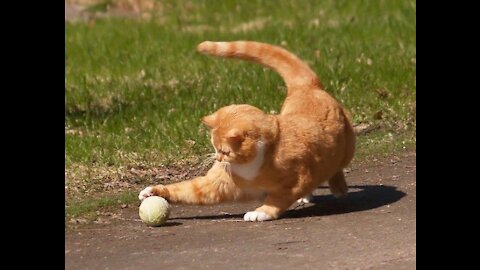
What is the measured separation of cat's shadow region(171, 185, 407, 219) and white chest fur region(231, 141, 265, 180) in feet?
1.21

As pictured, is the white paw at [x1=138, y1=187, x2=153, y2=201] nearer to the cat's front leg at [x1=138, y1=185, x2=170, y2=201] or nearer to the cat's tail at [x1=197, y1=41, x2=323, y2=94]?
the cat's front leg at [x1=138, y1=185, x2=170, y2=201]

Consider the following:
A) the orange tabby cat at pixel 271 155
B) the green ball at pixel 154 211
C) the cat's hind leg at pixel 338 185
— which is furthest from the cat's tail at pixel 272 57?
the green ball at pixel 154 211

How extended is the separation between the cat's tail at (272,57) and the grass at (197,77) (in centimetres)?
113

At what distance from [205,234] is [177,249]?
317mm

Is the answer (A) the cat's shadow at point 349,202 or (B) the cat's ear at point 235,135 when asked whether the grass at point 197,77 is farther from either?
(B) the cat's ear at point 235,135

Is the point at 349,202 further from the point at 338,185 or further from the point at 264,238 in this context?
the point at 264,238

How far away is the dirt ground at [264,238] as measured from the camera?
5.24m

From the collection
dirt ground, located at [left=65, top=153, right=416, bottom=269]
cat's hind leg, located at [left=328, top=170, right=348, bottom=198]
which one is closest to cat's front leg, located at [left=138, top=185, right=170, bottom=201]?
dirt ground, located at [left=65, top=153, right=416, bottom=269]

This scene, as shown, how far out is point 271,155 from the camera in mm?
5883

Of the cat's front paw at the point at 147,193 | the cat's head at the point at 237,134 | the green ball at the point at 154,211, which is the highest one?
the cat's head at the point at 237,134

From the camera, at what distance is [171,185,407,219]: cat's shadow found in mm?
6223
